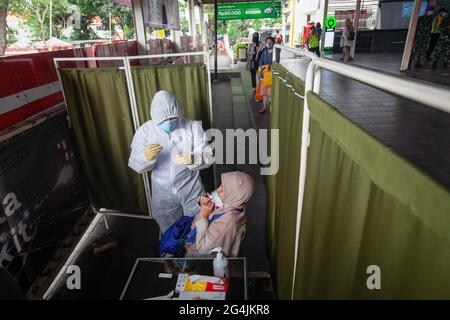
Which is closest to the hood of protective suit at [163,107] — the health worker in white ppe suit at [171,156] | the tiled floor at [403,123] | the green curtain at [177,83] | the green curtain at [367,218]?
the health worker in white ppe suit at [171,156]

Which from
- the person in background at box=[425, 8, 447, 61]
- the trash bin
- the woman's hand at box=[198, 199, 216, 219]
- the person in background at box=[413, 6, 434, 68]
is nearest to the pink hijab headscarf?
the woman's hand at box=[198, 199, 216, 219]

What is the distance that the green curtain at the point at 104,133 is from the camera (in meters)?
3.36

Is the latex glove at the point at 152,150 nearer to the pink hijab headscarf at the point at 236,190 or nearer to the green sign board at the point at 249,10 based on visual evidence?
the pink hijab headscarf at the point at 236,190

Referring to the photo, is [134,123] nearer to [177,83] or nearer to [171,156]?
[177,83]

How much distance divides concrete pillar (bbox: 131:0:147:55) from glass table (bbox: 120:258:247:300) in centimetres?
514

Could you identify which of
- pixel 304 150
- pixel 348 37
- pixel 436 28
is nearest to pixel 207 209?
pixel 304 150

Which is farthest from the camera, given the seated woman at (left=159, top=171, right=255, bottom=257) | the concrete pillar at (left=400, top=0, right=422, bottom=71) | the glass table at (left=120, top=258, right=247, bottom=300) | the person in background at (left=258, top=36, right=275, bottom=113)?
the concrete pillar at (left=400, top=0, right=422, bottom=71)

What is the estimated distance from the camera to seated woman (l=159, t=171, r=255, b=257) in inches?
85.2

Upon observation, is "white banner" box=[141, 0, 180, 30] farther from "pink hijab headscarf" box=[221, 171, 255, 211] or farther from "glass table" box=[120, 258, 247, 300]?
"glass table" box=[120, 258, 247, 300]

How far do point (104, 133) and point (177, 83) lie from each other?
121 centimetres

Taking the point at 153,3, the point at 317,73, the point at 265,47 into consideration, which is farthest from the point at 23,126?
the point at 265,47

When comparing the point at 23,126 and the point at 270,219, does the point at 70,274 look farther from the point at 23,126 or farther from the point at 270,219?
the point at 270,219

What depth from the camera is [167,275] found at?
7.07 feet

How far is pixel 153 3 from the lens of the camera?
248 inches
